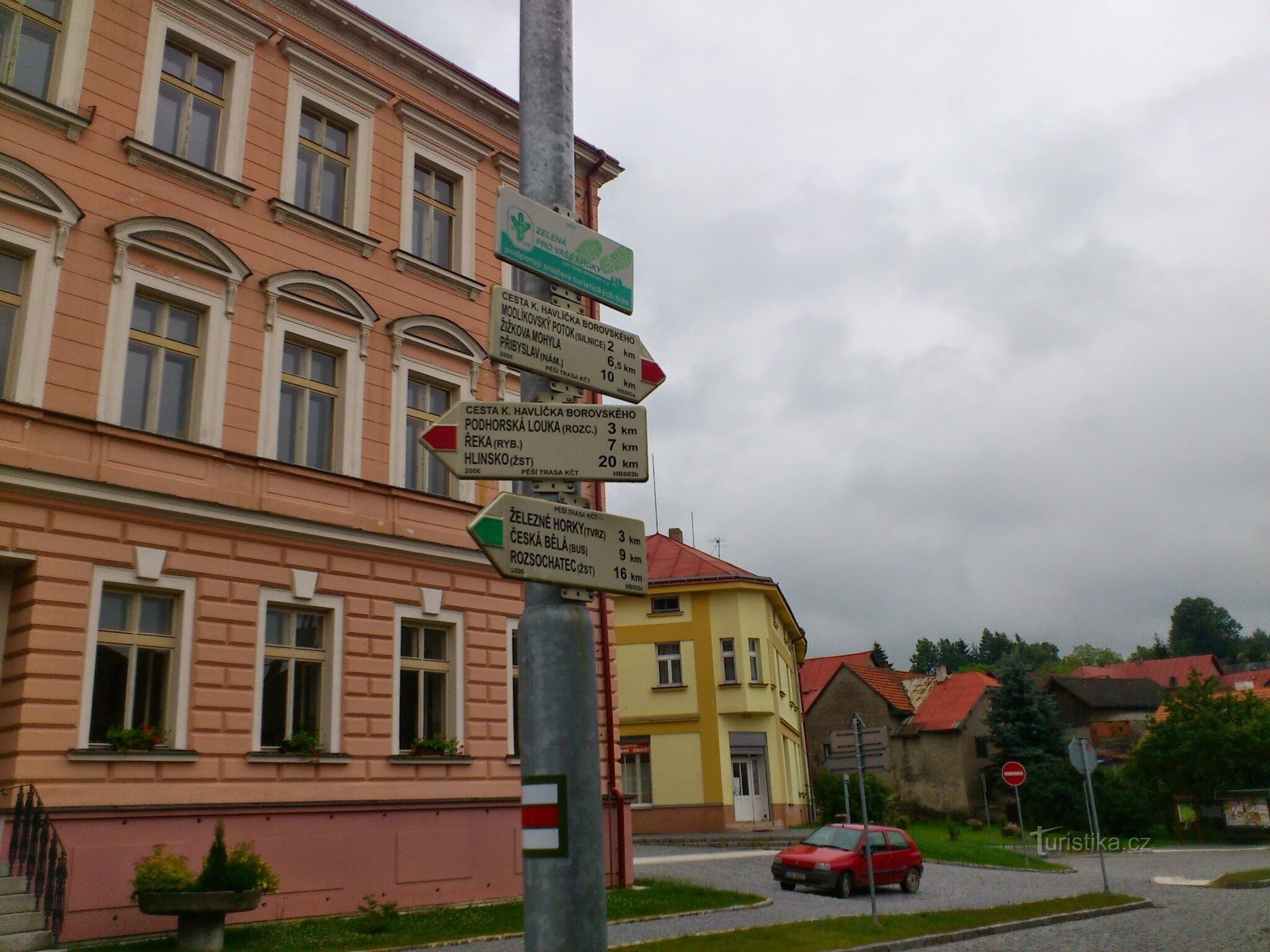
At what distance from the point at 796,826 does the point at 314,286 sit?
30832mm

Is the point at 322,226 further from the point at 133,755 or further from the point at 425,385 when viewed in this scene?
the point at 133,755

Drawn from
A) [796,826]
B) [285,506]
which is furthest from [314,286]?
[796,826]

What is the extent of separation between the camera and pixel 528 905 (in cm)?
361

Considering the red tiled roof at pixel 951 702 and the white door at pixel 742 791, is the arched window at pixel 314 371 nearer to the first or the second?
the white door at pixel 742 791

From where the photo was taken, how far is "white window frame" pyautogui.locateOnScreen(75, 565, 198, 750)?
42.0 ft

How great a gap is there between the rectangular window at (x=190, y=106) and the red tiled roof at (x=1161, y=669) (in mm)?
90439

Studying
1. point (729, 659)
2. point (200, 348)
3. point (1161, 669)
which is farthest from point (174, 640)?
point (1161, 669)

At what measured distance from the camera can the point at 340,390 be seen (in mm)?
16922

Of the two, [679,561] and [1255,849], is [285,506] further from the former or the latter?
[1255,849]

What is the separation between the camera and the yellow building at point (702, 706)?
3881cm

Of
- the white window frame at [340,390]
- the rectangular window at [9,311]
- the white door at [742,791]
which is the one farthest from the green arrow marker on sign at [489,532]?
the white door at [742,791]

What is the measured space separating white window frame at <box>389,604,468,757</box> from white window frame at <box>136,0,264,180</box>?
7.09 m

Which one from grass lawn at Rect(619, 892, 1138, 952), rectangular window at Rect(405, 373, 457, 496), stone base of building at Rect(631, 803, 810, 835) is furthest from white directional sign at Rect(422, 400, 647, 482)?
stone base of building at Rect(631, 803, 810, 835)

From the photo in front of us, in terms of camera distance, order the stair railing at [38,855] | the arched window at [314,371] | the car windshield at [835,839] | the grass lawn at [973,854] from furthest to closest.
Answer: the grass lawn at [973,854] < the car windshield at [835,839] < the arched window at [314,371] < the stair railing at [38,855]
